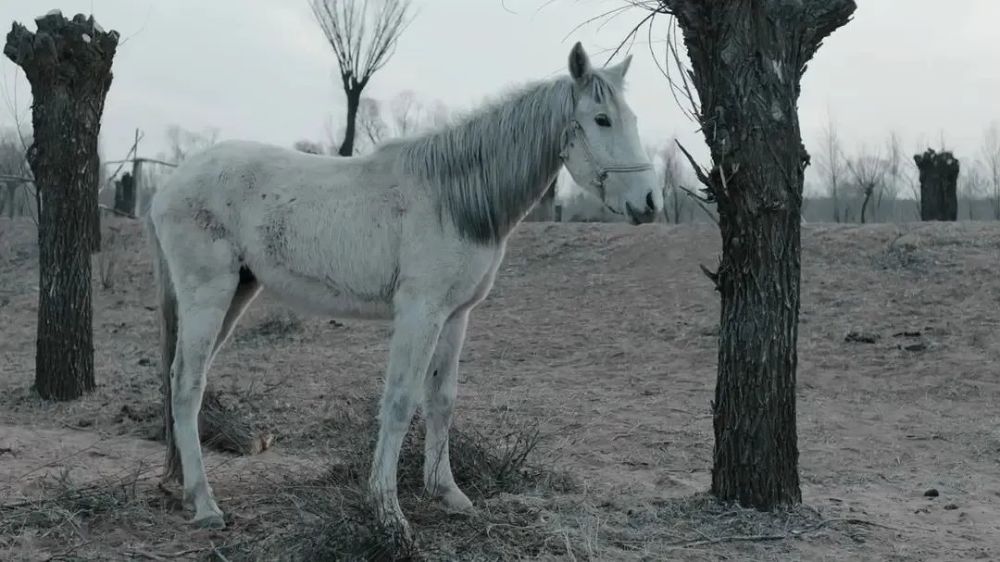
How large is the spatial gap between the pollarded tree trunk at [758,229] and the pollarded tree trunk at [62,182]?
6.15 metres

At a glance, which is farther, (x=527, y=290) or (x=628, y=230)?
(x=628, y=230)

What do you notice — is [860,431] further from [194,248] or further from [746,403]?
[194,248]

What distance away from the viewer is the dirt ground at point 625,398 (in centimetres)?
417

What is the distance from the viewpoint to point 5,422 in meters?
7.25

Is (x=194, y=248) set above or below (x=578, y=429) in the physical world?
above

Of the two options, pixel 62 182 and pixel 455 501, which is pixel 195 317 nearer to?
pixel 455 501

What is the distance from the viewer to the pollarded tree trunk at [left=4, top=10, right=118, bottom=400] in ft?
26.5

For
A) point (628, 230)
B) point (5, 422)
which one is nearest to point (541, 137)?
point (5, 422)

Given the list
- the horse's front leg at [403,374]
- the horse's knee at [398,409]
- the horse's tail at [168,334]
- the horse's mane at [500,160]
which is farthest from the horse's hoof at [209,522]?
the horse's mane at [500,160]

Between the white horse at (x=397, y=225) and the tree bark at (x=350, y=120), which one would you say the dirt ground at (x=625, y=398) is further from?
the tree bark at (x=350, y=120)

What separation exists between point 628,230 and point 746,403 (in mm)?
11980

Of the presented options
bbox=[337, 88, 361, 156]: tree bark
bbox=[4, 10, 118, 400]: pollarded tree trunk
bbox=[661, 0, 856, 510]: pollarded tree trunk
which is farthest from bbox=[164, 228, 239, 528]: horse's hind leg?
bbox=[337, 88, 361, 156]: tree bark

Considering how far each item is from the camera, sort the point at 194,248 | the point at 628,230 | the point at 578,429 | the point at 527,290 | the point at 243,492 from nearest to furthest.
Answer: the point at 194,248 → the point at 243,492 → the point at 578,429 → the point at 527,290 → the point at 628,230

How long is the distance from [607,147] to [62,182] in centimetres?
597
